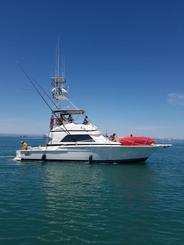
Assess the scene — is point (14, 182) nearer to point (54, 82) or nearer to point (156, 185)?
point (156, 185)

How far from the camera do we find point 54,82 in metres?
36.2

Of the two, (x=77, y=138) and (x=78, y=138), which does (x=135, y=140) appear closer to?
(x=78, y=138)

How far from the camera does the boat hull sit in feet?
104

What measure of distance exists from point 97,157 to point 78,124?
413cm

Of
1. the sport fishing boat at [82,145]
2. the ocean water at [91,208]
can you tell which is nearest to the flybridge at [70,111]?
the sport fishing boat at [82,145]

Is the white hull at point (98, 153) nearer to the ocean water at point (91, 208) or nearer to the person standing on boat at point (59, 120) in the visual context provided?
the person standing on boat at point (59, 120)

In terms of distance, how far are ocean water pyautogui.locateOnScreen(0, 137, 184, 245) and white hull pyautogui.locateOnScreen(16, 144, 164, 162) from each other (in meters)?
5.49

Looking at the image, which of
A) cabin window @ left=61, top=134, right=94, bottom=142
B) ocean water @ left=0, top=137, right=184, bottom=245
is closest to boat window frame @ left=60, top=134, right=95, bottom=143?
cabin window @ left=61, top=134, right=94, bottom=142

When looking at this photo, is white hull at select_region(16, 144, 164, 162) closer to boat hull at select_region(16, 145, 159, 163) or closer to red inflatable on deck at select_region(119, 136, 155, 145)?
boat hull at select_region(16, 145, 159, 163)

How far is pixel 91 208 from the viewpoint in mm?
15094

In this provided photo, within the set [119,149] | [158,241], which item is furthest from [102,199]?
[119,149]

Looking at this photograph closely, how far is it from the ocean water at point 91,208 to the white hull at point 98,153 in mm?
5488

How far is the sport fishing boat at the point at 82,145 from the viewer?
3164cm

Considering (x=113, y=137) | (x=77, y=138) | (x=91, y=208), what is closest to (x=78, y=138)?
(x=77, y=138)
